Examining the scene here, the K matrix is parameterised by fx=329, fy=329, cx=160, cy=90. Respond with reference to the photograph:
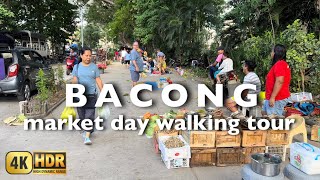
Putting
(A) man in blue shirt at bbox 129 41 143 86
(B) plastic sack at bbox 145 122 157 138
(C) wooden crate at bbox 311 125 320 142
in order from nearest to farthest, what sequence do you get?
1. (C) wooden crate at bbox 311 125 320 142
2. (B) plastic sack at bbox 145 122 157 138
3. (A) man in blue shirt at bbox 129 41 143 86

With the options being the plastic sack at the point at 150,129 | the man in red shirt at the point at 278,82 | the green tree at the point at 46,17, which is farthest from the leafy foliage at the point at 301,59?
the green tree at the point at 46,17

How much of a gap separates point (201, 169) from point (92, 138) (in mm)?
2448

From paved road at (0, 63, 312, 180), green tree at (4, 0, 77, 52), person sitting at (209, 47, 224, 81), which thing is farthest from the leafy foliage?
green tree at (4, 0, 77, 52)

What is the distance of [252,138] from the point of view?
4906mm

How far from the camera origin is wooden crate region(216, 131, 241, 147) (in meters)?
4.84

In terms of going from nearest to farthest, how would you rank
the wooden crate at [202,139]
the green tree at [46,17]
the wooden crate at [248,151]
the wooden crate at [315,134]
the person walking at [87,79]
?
the wooden crate at [202,139], the wooden crate at [248,151], the person walking at [87,79], the wooden crate at [315,134], the green tree at [46,17]

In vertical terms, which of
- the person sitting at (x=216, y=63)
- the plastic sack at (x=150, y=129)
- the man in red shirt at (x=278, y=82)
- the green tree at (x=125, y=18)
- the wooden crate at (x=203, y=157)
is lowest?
the wooden crate at (x=203, y=157)

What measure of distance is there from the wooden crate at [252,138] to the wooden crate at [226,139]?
3.7 inches

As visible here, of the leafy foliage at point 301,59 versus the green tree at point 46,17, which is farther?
the green tree at point 46,17

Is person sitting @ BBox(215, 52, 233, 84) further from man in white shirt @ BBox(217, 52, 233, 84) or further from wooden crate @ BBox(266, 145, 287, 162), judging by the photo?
wooden crate @ BBox(266, 145, 287, 162)

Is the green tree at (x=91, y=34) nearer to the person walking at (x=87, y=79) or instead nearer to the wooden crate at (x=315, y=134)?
the person walking at (x=87, y=79)

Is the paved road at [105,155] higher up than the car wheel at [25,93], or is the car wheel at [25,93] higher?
the car wheel at [25,93]

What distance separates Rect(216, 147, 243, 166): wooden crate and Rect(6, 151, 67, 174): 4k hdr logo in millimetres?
2270

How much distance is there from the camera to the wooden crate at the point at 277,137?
499cm
